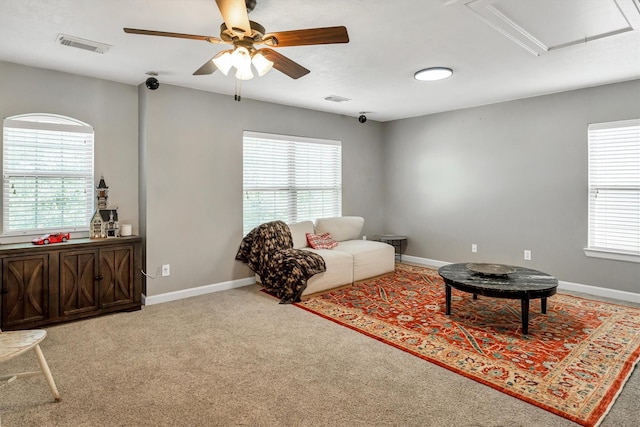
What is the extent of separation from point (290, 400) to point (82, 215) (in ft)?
10.5

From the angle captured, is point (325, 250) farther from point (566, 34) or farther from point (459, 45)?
point (566, 34)

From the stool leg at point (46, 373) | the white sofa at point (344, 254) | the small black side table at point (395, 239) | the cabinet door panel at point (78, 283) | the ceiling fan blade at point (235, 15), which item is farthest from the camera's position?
the small black side table at point (395, 239)

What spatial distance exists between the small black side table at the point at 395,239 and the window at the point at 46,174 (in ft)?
14.2

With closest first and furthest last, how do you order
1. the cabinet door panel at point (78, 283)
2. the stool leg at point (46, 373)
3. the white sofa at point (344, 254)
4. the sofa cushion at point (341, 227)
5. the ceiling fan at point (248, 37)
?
the ceiling fan at point (248, 37), the stool leg at point (46, 373), the cabinet door panel at point (78, 283), the white sofa at point (344, 254), the sofa cushion at point (341, 227)

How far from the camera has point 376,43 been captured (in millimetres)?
3133

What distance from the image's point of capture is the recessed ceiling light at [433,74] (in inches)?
150

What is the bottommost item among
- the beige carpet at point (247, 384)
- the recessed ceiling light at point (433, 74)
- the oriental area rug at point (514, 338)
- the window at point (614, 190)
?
the beige carpet at point (247, 384)

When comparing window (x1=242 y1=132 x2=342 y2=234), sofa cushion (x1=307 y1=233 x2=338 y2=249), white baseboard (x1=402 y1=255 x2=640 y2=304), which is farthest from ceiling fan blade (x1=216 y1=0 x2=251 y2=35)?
white baseboard (x1=402 y1=255 x2=640 y2=304)

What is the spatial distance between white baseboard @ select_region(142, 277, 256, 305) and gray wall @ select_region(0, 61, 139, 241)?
830mm

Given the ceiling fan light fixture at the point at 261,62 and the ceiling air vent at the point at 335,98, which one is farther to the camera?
the ceiling air vent at the point at 335,98

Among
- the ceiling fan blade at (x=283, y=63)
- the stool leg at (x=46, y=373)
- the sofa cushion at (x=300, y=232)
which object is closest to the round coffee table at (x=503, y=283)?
the sofa cushion at (x=300, y=232)

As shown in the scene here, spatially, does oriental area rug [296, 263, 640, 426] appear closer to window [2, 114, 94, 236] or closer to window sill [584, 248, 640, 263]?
window sill [584, 248, 640, 263]

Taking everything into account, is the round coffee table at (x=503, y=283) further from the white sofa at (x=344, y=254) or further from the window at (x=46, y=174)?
the window at (x=46, y=174)

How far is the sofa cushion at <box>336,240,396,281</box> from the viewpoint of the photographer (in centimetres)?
507
